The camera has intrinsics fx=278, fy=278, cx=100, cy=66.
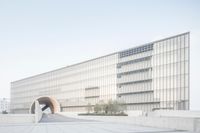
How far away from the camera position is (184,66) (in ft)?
181

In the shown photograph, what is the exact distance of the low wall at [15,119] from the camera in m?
38.1

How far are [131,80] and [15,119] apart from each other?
37.0m

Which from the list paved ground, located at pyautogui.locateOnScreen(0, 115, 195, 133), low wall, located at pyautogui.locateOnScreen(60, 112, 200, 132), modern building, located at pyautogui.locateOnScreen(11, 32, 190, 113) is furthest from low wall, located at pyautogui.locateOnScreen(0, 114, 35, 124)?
modern building, located at pyautogui.locateOnScreen(11, 32, 190, 113)

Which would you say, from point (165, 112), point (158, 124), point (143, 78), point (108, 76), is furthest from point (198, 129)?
point (108, 76)

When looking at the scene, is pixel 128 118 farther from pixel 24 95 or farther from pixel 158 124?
pixel 24 95

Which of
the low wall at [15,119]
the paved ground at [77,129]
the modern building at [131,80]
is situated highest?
the modern building at [131,80]

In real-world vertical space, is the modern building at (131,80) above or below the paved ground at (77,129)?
above

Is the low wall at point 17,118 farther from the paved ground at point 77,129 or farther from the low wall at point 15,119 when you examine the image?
the paved ground at point 77,129

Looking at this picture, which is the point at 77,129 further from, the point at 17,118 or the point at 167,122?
the point at 17,118

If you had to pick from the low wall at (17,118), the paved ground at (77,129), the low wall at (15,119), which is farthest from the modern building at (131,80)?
the low wall at (15,119)

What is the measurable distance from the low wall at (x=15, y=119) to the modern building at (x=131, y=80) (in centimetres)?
2981

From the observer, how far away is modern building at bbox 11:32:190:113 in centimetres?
5662

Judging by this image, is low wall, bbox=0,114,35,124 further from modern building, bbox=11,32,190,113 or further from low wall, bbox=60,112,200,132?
modern building, bbox=11,32,190,113

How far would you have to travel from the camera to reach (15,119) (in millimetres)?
39219
